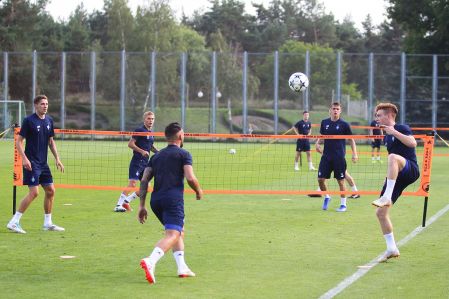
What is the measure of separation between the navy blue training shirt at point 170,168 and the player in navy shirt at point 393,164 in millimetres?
2769

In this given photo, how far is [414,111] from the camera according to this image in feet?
183

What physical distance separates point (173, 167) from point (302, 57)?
48750 millimetres

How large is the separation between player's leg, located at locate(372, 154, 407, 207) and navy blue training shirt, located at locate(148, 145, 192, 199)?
9.20 feet

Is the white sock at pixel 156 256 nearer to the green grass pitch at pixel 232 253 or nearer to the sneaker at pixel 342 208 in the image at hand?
the green grass pitch at pixel 232 253

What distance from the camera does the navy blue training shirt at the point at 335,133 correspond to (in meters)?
18.5

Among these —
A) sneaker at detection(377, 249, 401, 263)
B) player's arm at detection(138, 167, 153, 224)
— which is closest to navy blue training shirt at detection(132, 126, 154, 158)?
sneaker at detection(377, 249, 401, 263)

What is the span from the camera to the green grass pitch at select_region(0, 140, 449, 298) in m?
10.1

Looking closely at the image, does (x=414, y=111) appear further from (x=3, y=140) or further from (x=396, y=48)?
(x=396, y=48)

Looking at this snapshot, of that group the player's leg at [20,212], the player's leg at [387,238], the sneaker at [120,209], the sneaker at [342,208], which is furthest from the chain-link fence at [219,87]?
the player's leg at [387,238]

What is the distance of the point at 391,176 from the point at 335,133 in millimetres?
7027

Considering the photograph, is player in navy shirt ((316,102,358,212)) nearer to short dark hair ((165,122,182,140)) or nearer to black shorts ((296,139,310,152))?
short dark hair ((165,122,182,140))

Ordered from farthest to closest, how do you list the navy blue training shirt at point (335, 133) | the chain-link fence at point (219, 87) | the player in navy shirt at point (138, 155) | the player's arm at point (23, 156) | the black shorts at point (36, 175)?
the chain-link fence at point (219, 87)
the navy blue training shirt at point (335, 133)
the player in navy shirt at point (138, 155)
the black shorts at point (36, 175)
the player's arm at point (23, 156)

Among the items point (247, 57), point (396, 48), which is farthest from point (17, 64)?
point (396, 48)

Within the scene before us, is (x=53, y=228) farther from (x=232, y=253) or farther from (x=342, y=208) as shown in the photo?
(x=342, y=208)
